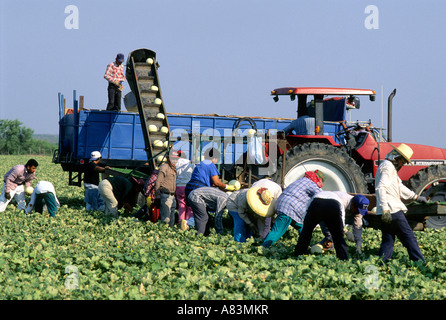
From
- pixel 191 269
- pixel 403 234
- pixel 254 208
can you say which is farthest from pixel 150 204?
pixel 403 234

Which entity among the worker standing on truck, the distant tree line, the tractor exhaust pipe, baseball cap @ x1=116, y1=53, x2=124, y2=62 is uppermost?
baseball cap @ x1=116, y1=53, x2=124, y2=62

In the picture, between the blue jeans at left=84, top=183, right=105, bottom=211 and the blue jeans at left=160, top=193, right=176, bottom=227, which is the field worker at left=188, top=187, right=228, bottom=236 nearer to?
the blue jeans at left=160, top=193, right=176, bottom=227

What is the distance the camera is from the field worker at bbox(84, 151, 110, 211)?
45.4ft

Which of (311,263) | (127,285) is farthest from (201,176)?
(127,285)

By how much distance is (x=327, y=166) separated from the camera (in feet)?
39.4

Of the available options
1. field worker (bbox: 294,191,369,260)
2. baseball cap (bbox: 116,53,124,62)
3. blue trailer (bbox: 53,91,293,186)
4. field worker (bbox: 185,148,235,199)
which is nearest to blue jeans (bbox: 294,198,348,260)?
field worker (bbox: 294,191,369,260)

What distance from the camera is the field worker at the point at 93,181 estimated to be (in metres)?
13.8

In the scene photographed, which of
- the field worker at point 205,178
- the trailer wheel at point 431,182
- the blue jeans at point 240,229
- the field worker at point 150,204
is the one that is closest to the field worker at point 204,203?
the field worker at point 205,178

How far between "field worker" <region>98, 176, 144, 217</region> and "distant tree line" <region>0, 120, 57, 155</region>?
6642 cm

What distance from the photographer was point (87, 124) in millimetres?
14297

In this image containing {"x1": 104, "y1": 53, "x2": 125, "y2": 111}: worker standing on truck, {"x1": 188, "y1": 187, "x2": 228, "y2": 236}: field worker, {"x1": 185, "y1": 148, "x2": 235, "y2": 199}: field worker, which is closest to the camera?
{"x1": 188, "y1": 187, "x2": 228, "y2": 236}: field worker

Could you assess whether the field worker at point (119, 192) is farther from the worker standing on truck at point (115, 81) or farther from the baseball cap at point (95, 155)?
the worker standing on truck at point (115, 81)

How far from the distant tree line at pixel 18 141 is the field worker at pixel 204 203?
69.8 meters
